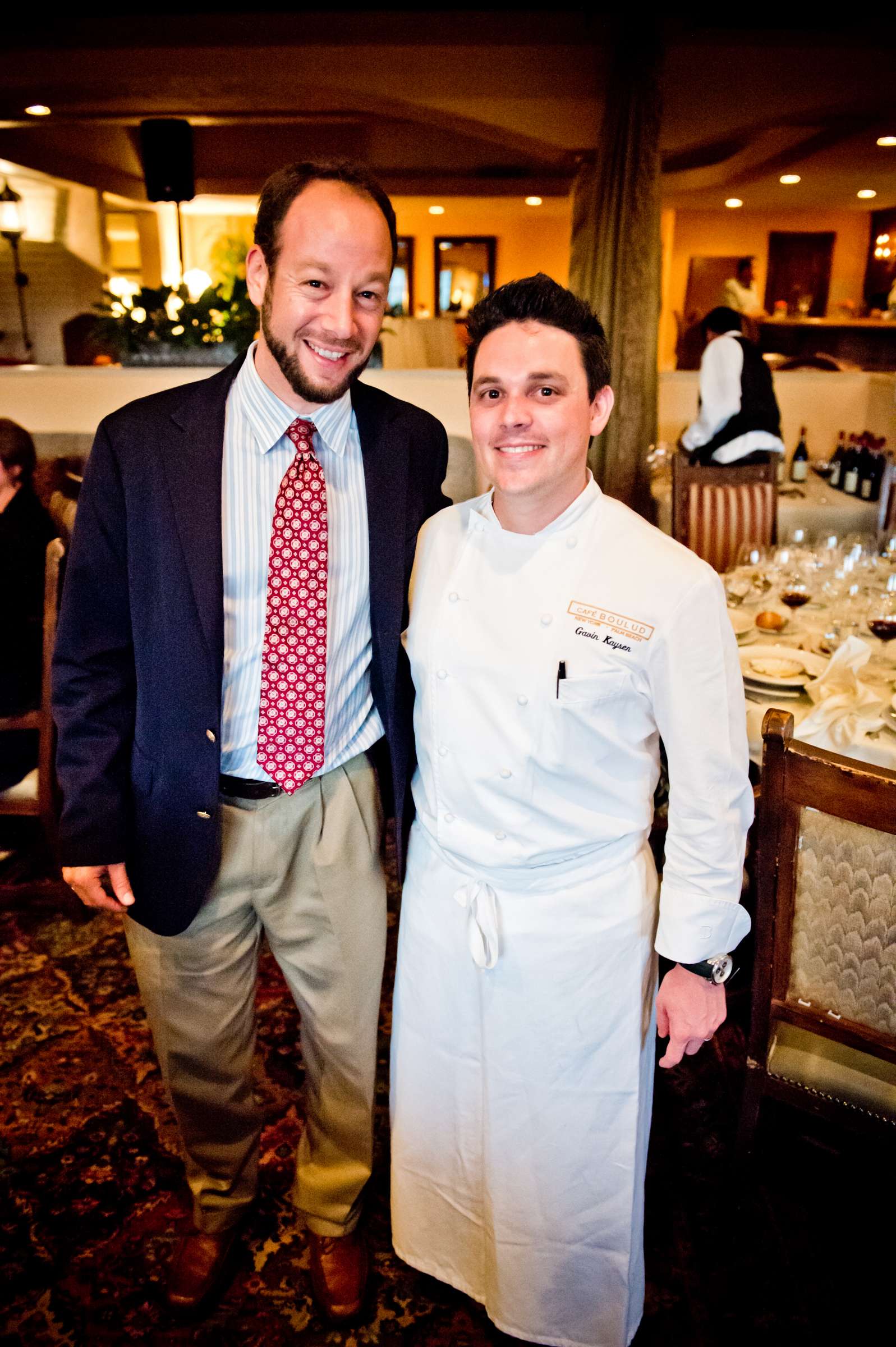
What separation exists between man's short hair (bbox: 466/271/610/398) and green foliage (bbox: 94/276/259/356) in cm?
391

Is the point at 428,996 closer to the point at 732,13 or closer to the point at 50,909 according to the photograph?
the point at 50,909

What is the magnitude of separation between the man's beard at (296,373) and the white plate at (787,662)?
111 centimetres

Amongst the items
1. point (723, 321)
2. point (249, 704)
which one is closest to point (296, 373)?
point (249, 704)

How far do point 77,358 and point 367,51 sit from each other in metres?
5.11

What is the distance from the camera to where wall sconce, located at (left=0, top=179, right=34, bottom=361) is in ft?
24.1

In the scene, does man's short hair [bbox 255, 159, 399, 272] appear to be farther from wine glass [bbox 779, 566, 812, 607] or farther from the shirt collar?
wine glass [bbox 779, 566, 812, 607]

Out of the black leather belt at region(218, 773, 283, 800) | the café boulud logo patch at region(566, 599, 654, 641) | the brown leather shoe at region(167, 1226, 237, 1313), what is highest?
the café boulud logo patch at region(566, 599, 654, 641)

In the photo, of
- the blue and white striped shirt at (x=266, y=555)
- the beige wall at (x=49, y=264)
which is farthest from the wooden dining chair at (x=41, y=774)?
the beige wall at (x=49, y=264)

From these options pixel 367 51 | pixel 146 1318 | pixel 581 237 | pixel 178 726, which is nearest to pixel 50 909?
pixel 146 1318

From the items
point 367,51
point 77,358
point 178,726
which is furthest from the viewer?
point 77,358

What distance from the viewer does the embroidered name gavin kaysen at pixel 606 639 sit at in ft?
3.54

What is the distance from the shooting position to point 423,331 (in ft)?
23.1

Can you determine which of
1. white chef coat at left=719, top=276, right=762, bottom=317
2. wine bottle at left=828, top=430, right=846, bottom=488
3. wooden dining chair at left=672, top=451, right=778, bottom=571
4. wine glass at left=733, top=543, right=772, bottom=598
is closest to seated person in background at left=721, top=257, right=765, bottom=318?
white chef coat at left=719, top=276, right=762, bottom=317

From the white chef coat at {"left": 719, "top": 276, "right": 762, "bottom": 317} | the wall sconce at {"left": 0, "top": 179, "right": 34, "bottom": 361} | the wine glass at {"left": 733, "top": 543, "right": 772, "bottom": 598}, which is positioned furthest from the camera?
the white chef coat at {"left": 719, "top": 276, "right": 762, "bottom": 317}
